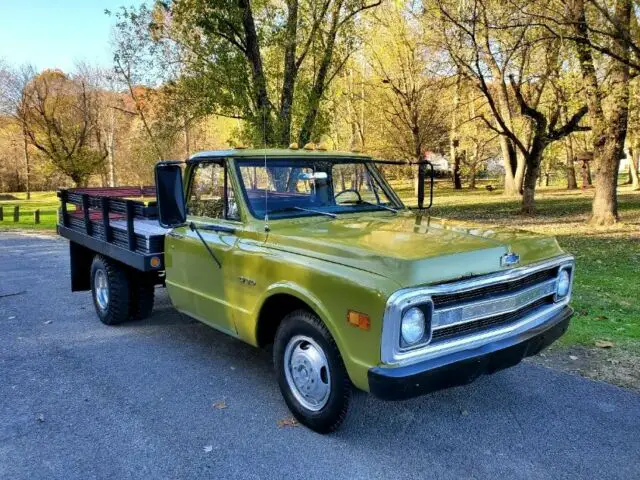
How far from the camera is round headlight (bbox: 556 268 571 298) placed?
398 cm

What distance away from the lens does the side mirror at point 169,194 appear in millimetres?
4059

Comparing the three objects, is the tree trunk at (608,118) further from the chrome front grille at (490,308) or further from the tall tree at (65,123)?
the tall tree at (65,123)

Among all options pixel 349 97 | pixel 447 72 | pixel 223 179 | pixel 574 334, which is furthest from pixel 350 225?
pixel 349 97

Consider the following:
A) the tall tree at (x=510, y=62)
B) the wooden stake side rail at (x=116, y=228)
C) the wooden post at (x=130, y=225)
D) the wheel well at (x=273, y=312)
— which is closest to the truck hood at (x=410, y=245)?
the wheel well at (x=273, y=312)

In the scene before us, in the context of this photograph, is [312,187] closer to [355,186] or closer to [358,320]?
[355,186]

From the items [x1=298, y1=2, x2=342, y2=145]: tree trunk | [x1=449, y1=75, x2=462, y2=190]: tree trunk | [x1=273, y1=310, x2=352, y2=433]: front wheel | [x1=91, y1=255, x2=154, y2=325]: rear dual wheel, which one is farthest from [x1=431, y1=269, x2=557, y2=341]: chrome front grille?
[x1=449, y1=75, x2=462, y2=190]: tree trunk

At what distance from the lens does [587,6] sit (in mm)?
12438

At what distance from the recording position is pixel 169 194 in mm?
4094

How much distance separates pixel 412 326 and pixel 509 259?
90 cm

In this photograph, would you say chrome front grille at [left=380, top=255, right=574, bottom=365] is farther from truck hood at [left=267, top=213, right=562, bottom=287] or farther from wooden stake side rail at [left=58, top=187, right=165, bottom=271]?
wooden stake side rail at [left=58, top=187, right=165, bottom=271]

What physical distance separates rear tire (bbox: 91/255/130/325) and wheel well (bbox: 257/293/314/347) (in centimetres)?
266

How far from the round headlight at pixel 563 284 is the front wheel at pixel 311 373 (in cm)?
180

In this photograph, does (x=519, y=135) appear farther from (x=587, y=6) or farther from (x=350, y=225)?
(x=350, y=225)

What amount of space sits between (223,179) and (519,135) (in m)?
17.3
